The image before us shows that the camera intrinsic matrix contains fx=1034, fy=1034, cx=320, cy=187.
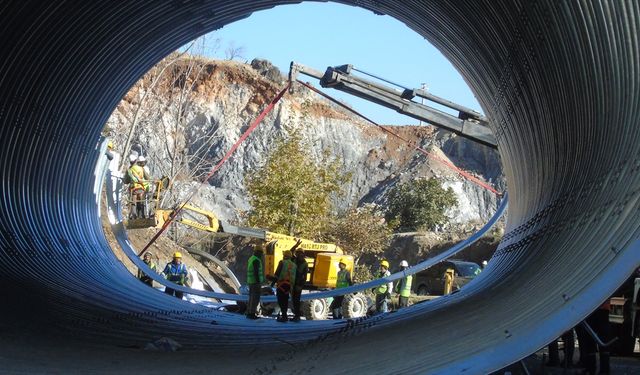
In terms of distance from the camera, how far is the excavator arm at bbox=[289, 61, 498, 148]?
20.3 meters

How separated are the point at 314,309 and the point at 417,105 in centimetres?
525

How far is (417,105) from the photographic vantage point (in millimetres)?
20422

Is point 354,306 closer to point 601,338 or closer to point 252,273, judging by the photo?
point 252,273

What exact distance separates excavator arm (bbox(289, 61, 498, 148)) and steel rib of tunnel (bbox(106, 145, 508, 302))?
1.93 m

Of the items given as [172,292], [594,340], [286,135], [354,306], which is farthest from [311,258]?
[286,135]

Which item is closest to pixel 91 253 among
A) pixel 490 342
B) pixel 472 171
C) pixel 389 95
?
pixel 389 95

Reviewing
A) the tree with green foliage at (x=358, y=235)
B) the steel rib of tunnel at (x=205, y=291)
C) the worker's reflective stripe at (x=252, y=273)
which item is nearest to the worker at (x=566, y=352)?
the steel rib of tunnel at (x=205, y=291)

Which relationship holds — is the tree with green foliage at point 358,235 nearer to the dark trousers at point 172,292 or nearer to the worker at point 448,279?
the worker at point 448,279

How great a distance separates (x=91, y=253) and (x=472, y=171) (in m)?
49.0

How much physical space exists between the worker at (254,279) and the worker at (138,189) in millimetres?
5380

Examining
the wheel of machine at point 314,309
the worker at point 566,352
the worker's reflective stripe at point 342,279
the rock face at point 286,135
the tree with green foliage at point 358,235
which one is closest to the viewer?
the worker at point 566,352

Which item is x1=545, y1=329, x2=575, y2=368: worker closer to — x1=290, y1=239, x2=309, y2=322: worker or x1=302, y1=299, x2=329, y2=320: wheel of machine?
x1=290, y1=239, x2=309, y2=322: worker

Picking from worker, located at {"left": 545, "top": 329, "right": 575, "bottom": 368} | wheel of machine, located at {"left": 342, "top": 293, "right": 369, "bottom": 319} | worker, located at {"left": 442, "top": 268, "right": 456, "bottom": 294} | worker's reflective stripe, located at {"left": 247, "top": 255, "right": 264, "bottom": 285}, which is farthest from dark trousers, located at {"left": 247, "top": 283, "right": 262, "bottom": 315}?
worker, located at {"left": 442, "top": 268, "right": 456, "bottom": 294}

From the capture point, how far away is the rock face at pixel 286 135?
191 ft
